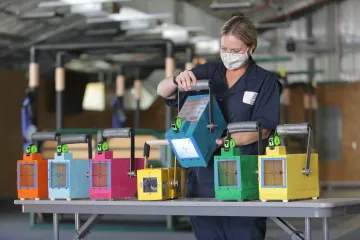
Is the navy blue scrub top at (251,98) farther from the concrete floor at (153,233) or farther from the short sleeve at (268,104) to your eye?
the concrete floor at (153,233)

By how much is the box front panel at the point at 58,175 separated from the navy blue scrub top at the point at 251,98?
2.80 ft

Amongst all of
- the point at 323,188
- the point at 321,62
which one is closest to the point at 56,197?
the point at 323,188

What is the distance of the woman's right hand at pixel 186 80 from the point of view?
3.49 metres

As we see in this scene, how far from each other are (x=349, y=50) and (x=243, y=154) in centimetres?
1293

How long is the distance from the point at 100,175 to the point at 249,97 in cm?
81

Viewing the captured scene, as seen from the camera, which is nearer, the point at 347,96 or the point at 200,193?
the point at 200,193

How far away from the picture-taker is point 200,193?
11.8ft

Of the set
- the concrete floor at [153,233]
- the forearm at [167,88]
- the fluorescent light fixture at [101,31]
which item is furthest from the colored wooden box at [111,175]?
the fluorescent light fixture at [101,31]

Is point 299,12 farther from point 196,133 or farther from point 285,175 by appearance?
point 285,175

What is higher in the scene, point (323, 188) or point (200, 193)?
point (200, 193)

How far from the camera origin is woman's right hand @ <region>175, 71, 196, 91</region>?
349cm

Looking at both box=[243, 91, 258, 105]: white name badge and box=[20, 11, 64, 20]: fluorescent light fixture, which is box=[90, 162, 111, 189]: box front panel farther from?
box=[20, 11, 64, 20]: fluorescent light fixture

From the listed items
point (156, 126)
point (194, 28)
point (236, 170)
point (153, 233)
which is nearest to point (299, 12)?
point (156, 126)

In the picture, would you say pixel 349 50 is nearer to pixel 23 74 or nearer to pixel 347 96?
pixel 347 96
